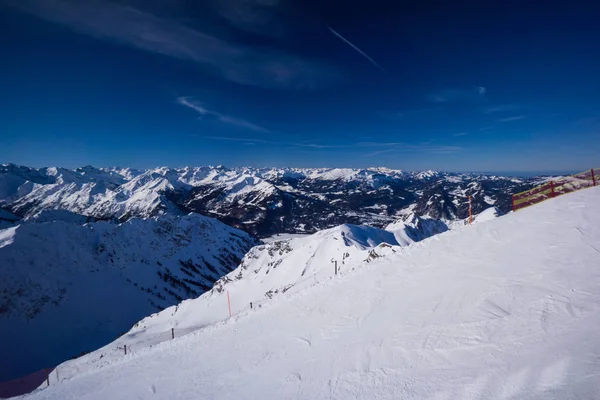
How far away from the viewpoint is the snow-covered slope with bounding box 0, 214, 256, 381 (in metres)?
78.2

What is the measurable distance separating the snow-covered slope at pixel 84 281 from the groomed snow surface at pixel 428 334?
289 feet

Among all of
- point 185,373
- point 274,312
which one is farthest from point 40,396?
point 274,312

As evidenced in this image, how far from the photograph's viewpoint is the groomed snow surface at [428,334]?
6633 millimetres

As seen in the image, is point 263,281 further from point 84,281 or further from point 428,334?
point 84,281

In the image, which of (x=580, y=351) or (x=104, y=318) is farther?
(x=104, y=318)

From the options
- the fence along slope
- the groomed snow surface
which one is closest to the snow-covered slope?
the groomed snow surface

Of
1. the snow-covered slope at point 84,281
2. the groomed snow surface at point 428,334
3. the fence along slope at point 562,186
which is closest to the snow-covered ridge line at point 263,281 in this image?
the fence along slope at point 562,186

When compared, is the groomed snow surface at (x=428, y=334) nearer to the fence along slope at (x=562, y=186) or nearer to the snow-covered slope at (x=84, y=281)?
the fence along slope at (x=562, y=186)

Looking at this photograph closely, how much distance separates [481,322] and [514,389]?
8.90 feet

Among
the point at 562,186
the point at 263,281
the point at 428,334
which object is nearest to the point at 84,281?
the point at 263,281

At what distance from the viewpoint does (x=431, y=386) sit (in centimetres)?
679

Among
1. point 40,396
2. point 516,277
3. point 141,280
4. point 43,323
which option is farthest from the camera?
point 141,280

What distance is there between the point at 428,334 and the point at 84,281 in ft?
427

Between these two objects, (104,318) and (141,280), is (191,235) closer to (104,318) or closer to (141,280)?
(141,280)
